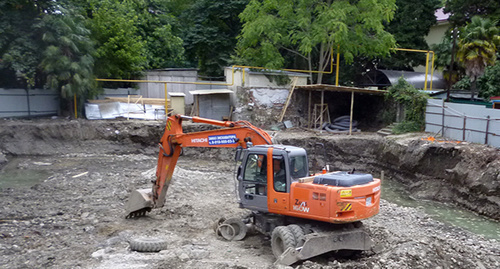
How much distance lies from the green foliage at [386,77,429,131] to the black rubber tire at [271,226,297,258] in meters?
14.9

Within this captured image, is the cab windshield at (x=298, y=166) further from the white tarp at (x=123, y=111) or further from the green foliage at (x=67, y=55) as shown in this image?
the green foliage at (x=67, y=55)

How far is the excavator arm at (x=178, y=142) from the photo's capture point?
9.18m

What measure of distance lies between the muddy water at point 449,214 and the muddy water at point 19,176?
13.9m

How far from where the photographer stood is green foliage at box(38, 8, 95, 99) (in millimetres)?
21094

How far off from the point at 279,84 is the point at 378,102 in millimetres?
6188

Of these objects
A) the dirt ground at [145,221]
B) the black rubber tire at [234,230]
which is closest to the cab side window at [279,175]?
the dirt ground at [145,221]

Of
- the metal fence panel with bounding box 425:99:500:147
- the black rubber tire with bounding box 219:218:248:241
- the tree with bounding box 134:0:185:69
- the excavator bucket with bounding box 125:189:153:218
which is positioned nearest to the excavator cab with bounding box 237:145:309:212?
the black rubber tire with bounding box 219:218:248:241

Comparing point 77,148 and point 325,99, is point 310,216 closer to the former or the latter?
point 77,148

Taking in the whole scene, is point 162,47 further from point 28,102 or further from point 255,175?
point 255,175

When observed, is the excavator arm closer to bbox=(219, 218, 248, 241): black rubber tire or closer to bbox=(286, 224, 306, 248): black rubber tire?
bbox=(219, 218, 248, 241): black rubber tire

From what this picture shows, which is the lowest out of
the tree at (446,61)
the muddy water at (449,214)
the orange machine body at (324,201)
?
the muddy water at (449,214)

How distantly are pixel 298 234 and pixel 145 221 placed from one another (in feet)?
16.1

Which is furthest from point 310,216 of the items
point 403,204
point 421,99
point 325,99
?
point 325,99

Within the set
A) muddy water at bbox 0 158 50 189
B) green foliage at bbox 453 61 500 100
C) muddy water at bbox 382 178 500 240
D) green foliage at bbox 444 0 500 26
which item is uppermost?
green foliage at bbox 444 0 500 26
